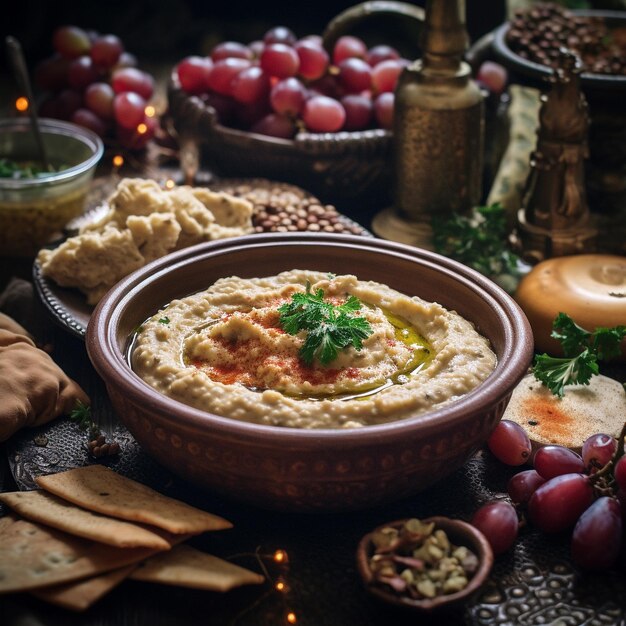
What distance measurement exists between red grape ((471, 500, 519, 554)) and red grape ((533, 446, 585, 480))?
0.23 meters

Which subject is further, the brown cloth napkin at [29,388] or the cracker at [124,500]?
the brown cloth napkin at [29,388]

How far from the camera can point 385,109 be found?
4.18m

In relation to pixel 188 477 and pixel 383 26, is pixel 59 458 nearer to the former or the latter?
pixel 188 477

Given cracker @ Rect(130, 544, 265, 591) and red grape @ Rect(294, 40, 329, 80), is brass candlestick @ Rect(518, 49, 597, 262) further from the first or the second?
cracker @ Rect(130, 544, 265, 591)

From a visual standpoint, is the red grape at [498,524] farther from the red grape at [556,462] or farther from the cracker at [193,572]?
the cracker at [193,572]

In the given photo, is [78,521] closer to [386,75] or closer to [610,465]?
[610,465]

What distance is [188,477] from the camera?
2377 mm

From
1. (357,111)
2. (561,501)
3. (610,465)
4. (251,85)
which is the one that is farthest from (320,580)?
(251,85)

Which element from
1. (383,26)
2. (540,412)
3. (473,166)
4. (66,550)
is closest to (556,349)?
(540,412)

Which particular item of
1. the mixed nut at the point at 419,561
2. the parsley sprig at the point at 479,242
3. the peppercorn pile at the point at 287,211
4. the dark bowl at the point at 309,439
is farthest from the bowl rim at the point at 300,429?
the parsley sprig at the point at 479,242

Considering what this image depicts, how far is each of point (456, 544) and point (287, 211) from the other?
6.02 ft

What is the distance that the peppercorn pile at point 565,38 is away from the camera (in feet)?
13.5

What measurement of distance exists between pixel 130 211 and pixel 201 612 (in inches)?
66.9

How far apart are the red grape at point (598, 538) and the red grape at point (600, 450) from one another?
242 mm
